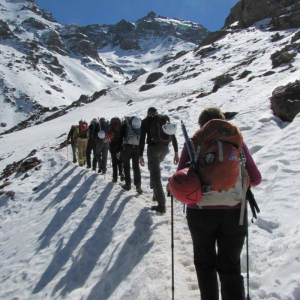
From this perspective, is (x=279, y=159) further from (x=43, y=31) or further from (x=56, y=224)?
(x=43, y=31)

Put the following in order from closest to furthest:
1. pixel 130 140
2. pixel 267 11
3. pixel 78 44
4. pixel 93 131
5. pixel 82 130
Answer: pixel 130 140, pixel 93 131, pixel 82 130, pixel 267 11, pixel 78 44

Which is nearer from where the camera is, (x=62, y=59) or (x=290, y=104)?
(x=290, y=104)

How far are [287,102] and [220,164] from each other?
28.2 feet

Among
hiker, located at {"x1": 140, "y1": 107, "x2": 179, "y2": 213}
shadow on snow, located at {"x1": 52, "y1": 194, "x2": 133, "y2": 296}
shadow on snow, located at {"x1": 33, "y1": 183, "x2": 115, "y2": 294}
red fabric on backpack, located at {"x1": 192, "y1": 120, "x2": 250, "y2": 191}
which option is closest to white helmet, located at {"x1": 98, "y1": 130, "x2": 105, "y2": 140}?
shadow on snow, located at {"x1": 33, "y1": 183, "x2": 115, "y2": 294}

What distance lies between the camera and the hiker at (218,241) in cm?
251

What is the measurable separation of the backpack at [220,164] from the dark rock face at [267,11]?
59958mm

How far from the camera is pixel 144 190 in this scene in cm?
772

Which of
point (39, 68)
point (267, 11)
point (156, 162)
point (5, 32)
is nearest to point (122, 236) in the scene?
point (156, 162)

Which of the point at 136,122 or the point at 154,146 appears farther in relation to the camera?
the point at 136,122

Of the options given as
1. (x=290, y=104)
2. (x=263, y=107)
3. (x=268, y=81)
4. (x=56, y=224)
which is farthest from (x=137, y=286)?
(x=268, y=81)

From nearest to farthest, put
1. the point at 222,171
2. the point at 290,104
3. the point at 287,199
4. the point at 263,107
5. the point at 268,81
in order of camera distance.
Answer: the point at 222,171 → the point at 287,199 → the point at 290,104 → the point at 263,107 → the point at 268,81

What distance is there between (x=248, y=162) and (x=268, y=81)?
17377 millimetres

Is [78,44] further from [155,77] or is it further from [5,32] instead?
[155,77]

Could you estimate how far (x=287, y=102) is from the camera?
951 cm
